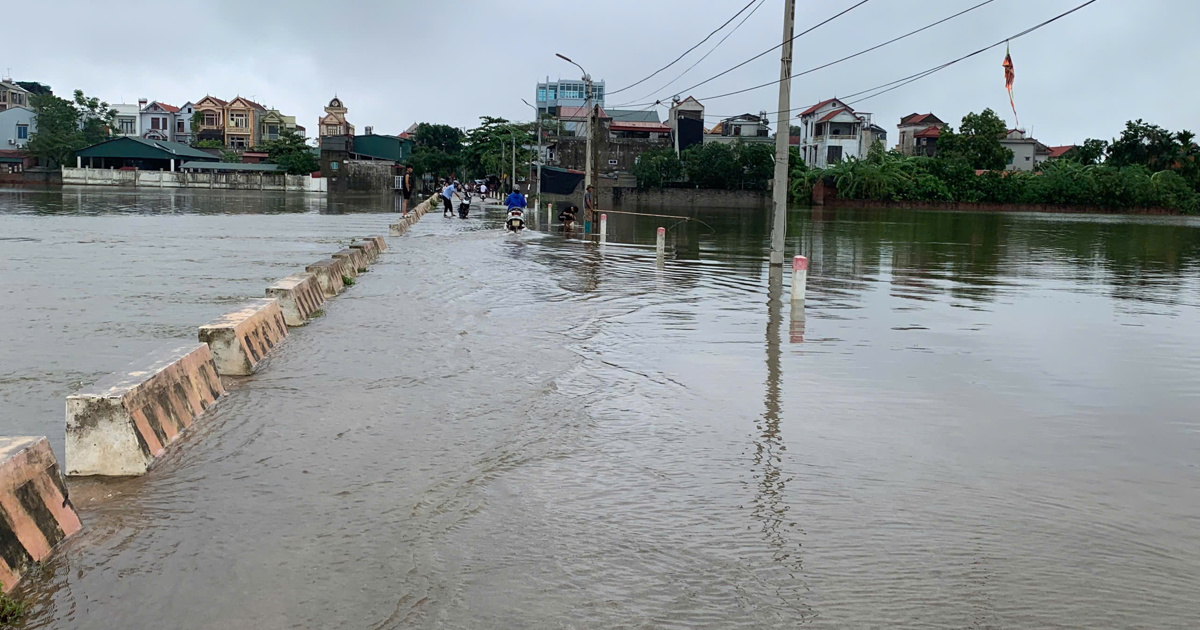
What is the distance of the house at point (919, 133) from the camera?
345 ft

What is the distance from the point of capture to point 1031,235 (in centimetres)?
4462

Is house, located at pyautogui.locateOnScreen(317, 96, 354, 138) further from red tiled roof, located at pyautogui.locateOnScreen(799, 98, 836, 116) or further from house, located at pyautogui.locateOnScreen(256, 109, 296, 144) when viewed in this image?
red tiled roof, located at pyautogui.locateOnScreen(799, 98, 836, 116)

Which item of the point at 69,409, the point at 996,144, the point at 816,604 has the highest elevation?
the point at 996,144

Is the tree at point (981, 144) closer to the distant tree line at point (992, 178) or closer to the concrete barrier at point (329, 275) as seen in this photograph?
the distant tree line at point (992, 178)

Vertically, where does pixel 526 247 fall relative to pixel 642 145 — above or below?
below

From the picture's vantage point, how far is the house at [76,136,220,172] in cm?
10019

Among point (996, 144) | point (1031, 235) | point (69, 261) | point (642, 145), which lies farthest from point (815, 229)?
point (642, 145)

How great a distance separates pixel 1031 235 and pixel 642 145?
215 ft

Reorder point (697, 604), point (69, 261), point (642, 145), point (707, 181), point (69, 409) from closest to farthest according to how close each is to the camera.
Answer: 1. point (697, 604)
2. point (69, 409)
3. point (69, 261)
4. point (707, 181)
5. point (642, 145)

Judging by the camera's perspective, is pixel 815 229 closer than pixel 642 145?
Yes

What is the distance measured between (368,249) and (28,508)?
57.6ft

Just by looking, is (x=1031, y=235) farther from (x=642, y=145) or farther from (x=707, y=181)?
(x=642, y=145)

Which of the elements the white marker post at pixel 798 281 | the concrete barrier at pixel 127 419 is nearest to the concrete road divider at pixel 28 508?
the concrete barrier at pixel 127 419

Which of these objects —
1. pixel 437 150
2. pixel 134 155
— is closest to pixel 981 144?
pixel 437 150
